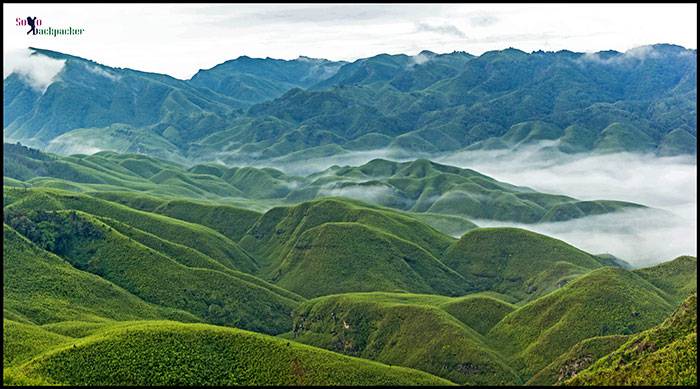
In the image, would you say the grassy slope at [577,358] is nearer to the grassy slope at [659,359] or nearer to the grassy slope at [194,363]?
the grassy slope at [659,359]

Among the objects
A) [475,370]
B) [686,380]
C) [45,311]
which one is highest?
[686,380]

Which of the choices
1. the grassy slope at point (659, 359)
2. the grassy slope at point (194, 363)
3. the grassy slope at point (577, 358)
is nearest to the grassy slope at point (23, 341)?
the grassy slope at point (194, 363)

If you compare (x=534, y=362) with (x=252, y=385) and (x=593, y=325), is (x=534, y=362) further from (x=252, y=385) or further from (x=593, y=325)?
(x=252, y=385)

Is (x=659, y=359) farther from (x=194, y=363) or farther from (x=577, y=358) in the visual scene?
(x=194, y=363)

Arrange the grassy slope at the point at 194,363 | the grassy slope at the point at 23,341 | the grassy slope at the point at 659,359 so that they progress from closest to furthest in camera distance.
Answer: the grassy slope at the point at 659,359
the grassy slope at the point at 194,363
the grassy slope at the point at 23,341

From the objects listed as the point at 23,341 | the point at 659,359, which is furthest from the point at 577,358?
the point at 23,341

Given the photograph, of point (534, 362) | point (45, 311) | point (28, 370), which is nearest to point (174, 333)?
point (28, 370)
